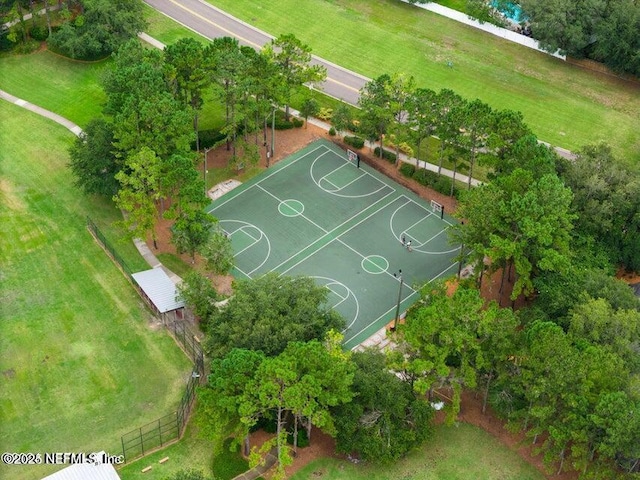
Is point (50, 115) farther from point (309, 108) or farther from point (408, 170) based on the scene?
point (408, 170)

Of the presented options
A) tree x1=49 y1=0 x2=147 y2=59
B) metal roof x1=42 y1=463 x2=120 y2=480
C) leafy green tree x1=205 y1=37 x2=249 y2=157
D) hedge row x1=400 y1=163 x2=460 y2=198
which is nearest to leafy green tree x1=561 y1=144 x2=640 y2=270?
hedge row x1=400 y1=163 x2=460 y2=198

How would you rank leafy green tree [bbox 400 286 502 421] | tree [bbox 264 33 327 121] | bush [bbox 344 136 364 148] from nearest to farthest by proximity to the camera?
leafy green tree [bbox 400 286 502 421]
tree [bbox 264 33 327 121]
bush [bbox 344 136 364 148]

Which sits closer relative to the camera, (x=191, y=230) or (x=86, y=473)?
(x=86, y=473)

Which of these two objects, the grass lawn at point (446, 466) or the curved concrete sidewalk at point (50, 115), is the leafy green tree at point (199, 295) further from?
the grass lawn at point (446, 466)

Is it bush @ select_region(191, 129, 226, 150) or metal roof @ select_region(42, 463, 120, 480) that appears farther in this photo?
bush @ select_region(191, 129, 226, 150)

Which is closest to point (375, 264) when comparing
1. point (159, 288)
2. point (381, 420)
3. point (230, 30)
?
point (159, 288)

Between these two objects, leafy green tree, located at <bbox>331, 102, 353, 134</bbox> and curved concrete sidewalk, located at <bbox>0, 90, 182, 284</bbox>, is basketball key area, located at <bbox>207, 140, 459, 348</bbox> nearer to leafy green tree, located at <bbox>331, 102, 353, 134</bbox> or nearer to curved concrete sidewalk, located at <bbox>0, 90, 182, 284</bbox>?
leafy green tree, located at <bbox>331, 102, 353, 134</bbox>

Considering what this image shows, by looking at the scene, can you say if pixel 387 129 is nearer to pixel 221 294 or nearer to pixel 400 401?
pixel 221 294
